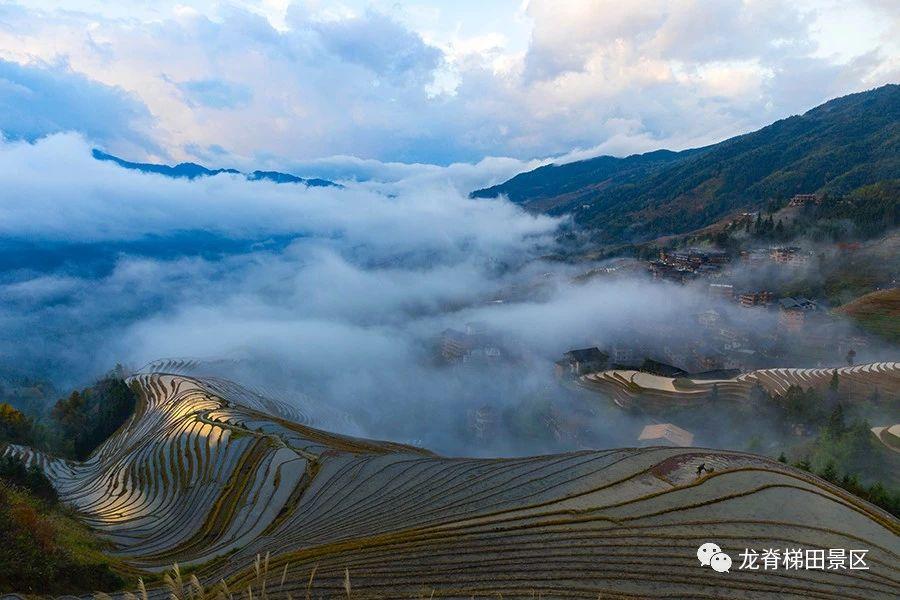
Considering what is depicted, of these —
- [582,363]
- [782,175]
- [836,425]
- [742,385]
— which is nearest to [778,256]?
[582,363]

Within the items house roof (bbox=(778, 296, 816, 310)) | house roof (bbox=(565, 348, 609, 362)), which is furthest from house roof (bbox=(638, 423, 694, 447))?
house roof (bbox=(778, 296, 816, 310))

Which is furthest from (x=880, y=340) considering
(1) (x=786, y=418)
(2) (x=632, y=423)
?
(2) (x=632, y=423)

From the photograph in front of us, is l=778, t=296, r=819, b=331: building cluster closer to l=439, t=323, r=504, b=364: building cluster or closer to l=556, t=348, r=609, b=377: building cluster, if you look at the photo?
l=556, t=348, r=609, b=377: building cluster

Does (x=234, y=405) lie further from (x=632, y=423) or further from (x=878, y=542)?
(x=878, y=542)

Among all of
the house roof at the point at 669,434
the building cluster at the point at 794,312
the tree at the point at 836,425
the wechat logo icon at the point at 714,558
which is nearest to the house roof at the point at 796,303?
the building cluster at the point at 794,312

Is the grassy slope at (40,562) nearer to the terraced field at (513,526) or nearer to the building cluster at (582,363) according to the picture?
the terraced field at (513,526)

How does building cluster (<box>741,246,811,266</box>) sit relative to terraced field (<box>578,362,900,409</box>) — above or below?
above
